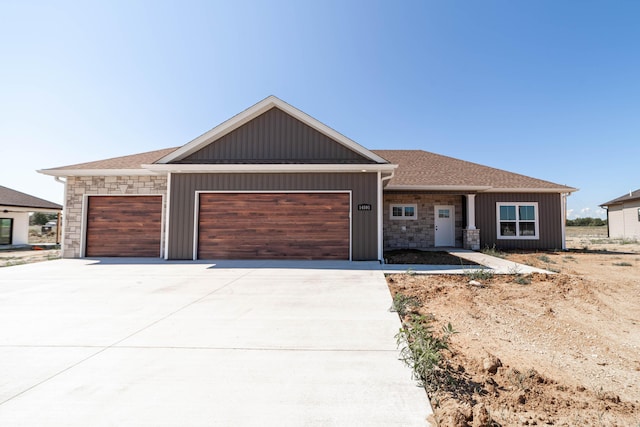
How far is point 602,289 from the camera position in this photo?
19.2ft

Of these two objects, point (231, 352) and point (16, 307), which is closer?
point (231, 352)

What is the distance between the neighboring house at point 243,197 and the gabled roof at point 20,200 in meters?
10.7

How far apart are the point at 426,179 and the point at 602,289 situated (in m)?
7.74

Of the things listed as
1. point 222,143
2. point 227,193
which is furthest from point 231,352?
point 222,143

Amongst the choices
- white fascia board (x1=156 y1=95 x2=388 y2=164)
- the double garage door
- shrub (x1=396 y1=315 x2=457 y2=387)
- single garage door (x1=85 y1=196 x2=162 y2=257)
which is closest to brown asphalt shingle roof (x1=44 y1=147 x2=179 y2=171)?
single garage door (x1=85 y1=196 x2=162 y2=257)

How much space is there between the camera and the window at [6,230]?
1678cm

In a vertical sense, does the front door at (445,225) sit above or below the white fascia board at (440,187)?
below

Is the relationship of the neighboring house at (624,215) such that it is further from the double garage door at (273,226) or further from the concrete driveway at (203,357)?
the concrete driveway at (203,357)

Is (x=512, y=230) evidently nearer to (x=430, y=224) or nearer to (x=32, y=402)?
(x=430, y=224)

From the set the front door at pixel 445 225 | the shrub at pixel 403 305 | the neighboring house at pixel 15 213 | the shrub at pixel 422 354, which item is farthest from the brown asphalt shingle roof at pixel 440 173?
the neighboring house at pixel 15 213

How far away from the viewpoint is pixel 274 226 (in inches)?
368

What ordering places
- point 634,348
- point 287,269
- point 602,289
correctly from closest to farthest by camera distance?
point 634,348
point 602,289
point 287,269

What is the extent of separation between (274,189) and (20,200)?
19.6 meters

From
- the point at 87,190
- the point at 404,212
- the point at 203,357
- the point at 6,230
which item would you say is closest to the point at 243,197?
the point at 87,190
